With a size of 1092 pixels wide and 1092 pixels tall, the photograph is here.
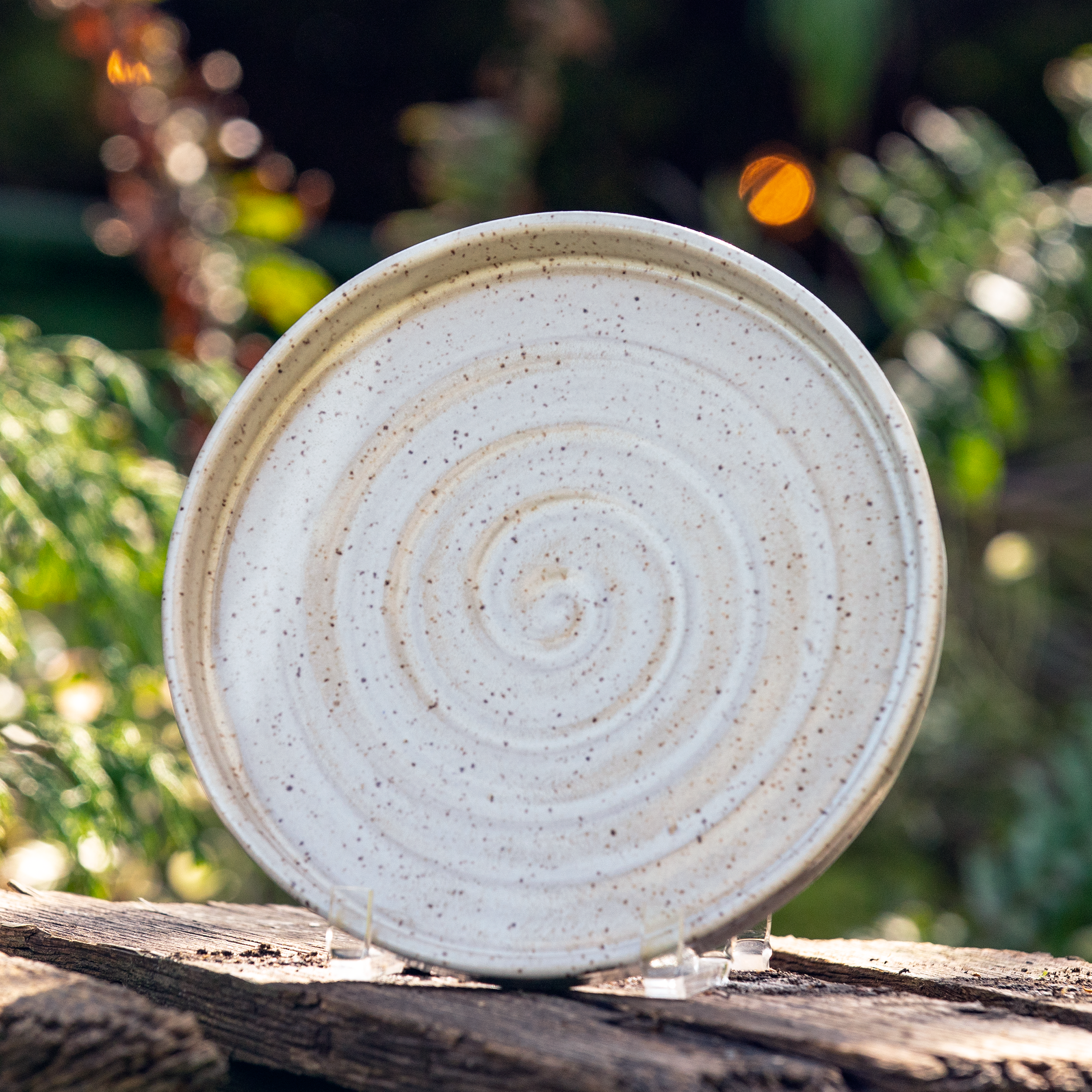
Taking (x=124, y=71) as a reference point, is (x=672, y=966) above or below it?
below

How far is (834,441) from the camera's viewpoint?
32.0 inches

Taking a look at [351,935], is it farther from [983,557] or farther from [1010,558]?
[983,557]

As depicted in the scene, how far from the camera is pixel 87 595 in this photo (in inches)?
59.3

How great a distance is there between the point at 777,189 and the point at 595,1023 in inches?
147

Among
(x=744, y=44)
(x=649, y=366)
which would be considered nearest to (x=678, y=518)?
(x=649, y=366)

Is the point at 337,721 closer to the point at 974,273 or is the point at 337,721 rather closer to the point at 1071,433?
the point at 974,273

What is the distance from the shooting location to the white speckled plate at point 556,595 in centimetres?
79

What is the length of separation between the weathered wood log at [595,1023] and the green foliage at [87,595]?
0.36m

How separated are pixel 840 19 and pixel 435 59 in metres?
1.75

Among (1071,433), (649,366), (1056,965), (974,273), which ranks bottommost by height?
(1056,965)

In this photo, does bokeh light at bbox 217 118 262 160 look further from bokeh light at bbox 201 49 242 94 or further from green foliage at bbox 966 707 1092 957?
green foliage at bbox 966 707 1092 957

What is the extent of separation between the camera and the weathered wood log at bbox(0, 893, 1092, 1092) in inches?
26.0

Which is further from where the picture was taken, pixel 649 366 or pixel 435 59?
pixel 435 59

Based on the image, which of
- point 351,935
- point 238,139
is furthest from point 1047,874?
point 238,139
